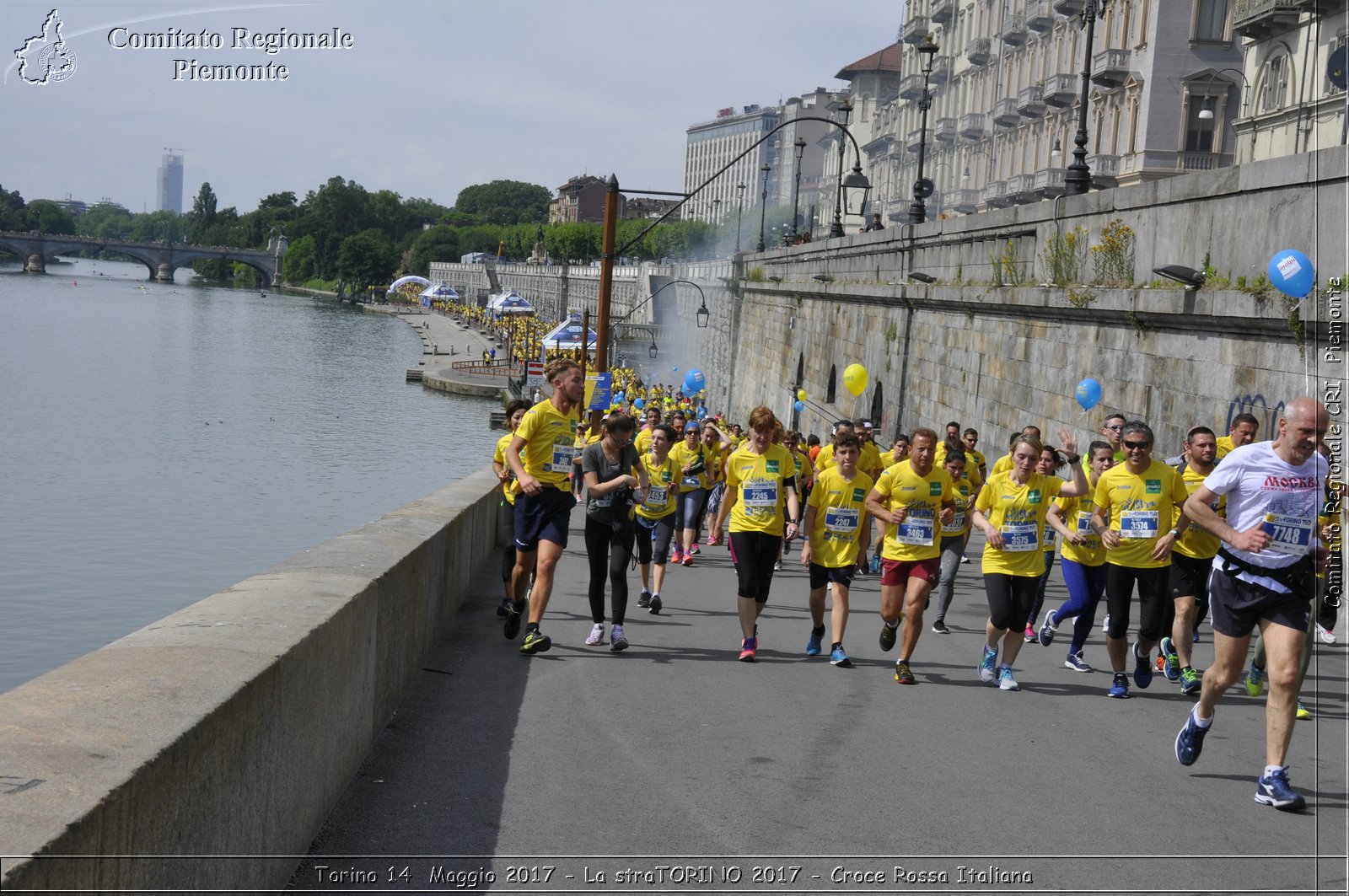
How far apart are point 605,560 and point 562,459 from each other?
85 cm

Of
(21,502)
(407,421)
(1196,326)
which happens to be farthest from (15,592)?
(407,421)

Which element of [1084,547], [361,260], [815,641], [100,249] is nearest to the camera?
[1084,547]

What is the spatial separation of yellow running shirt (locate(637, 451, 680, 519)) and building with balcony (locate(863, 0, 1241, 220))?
86.9 ft

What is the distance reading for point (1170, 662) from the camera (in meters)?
9.80

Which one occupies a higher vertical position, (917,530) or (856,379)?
(856,379)

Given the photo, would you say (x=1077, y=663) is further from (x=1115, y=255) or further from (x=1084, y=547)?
(x=1115, y=255)

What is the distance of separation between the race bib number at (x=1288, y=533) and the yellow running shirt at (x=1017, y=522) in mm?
2638

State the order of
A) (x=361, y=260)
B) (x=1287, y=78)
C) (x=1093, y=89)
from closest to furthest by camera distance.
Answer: (x=1287, y=78) < (x=1093, y=89) < (x=361, y=260)

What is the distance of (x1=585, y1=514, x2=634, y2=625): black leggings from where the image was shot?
9.80 m

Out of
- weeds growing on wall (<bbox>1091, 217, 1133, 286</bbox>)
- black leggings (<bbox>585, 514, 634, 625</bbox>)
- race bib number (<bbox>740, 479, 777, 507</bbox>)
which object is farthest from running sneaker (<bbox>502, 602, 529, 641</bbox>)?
weeds growing on wall (<bbox>1091, 217, 1133, 286</bbox>)

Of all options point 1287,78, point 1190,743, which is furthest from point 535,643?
point 1287,78

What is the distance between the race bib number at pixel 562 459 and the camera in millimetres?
9445

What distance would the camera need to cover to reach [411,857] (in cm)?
513

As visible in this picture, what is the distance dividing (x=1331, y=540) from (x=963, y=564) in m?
8.43
